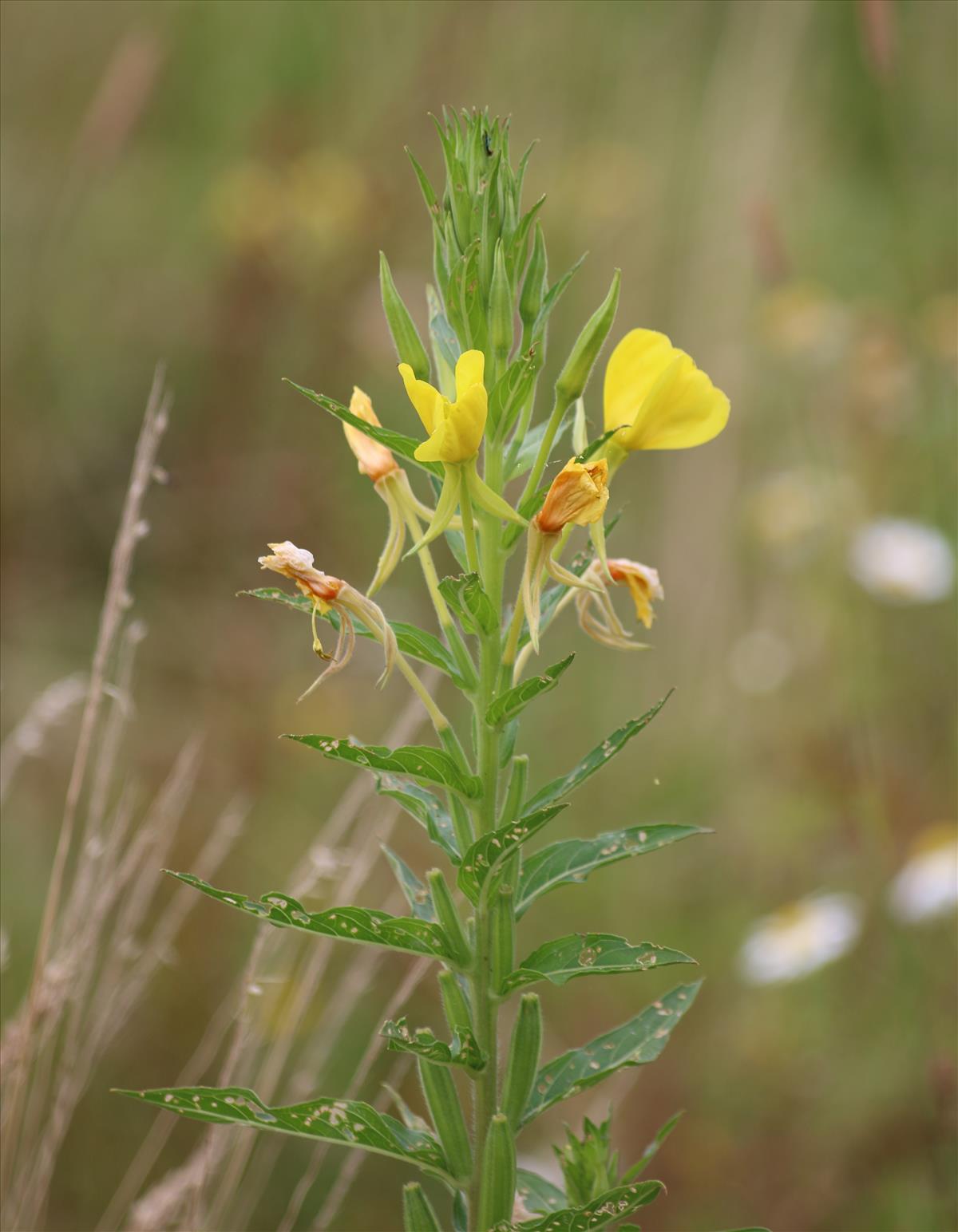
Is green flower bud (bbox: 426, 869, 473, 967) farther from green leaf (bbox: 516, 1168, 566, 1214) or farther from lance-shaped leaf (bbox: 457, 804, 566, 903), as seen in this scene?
green leaf (bbox: 516, 1168, 566, 1214)

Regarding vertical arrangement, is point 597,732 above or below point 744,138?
below

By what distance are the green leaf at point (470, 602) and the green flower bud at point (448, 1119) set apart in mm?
355

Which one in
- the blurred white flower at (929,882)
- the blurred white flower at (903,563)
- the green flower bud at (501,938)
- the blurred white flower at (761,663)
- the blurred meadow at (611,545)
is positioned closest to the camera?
the green flower bud at (501,938)

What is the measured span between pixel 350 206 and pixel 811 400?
1480 millimetres

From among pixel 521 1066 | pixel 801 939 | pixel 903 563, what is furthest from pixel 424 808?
pixel 903 563

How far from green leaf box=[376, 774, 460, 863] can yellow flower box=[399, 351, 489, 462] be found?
27cm

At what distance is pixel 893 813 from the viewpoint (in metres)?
2.50

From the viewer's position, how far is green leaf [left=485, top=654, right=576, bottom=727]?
2.65 ft

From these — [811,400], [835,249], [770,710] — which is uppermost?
[835,249]

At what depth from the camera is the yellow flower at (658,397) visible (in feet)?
2.96

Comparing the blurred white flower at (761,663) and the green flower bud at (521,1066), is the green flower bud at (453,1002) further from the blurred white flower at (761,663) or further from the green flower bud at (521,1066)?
the blurred white flower at (761,663)

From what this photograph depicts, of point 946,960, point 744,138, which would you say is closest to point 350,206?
point 744,138

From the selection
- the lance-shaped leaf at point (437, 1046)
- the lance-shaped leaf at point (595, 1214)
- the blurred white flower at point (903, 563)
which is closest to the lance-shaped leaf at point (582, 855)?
the lance-shaped leaf at point (437, 1046)

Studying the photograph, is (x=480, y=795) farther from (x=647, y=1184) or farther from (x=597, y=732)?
(x=597, y=732)
